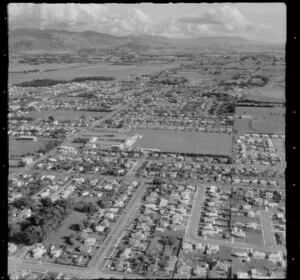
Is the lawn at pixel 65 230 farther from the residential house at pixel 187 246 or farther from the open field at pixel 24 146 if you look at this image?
the open field at pixel 24 146

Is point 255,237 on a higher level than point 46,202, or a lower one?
lower

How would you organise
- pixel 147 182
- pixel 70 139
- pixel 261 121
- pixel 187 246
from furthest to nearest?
pixel 261 121 < pixel 70 139 < pixel 147 182 < pixel 187 246

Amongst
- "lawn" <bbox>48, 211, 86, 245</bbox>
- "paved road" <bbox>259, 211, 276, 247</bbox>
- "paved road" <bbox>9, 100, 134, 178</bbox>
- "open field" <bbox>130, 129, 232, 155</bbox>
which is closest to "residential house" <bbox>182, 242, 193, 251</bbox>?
"paved road" <bbox>259, 211, 276, 247</bbox>

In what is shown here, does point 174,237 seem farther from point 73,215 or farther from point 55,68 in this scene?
point 55,68

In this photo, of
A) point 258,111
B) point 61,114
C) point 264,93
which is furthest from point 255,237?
point 264,93

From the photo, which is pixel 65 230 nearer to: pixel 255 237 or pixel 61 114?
pixel 255 237

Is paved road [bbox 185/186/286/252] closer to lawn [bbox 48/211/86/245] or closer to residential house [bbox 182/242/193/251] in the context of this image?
residential house [bbox 182/242/193/251]

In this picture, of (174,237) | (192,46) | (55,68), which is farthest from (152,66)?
(174,237)
